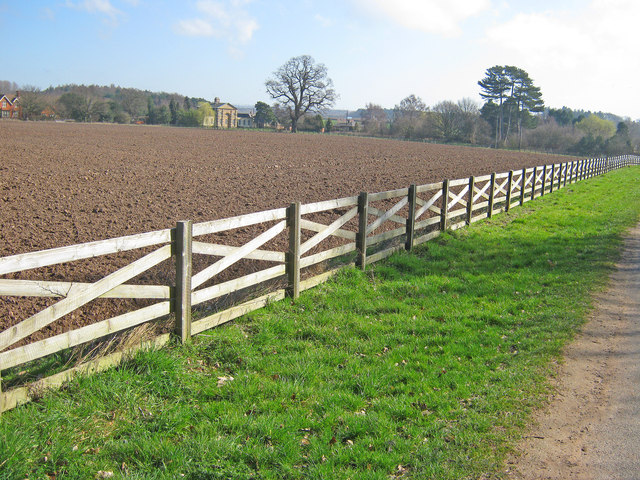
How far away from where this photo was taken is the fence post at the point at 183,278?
5.52 metres

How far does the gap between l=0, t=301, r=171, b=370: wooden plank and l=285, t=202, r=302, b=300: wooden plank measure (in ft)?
7.21

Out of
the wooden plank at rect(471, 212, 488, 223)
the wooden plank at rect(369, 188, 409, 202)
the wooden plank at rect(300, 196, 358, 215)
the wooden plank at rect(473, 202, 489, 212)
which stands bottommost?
the wooden plank at rect(471, 212, 488, 223)

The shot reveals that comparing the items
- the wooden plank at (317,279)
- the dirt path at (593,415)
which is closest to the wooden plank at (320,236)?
the wooden plank at (317,279)

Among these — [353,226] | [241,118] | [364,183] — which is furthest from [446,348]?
[241,118]

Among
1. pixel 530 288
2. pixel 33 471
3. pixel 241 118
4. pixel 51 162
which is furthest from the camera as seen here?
pixel 241 118

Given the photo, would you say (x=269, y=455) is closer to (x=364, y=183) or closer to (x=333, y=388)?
(x=333, y=388)

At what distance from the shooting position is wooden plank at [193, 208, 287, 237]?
19.1ft

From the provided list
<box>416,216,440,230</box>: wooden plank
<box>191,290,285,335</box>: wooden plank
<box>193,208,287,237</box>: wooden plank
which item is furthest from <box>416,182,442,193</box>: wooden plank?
<box>191,290,285,335</box>: wooden plank

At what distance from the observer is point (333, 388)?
5.02m

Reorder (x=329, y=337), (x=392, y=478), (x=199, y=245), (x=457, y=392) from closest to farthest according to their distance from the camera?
(x=392, y=478) < (x=457, y=392) < (x=199, y=245) < (x=329, y=337)

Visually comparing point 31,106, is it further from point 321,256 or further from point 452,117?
point 321,256

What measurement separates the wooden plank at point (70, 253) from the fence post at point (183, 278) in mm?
140

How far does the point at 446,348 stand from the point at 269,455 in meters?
2.85

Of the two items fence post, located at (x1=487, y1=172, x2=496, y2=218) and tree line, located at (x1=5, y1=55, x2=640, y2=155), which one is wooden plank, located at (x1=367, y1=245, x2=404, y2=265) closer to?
fence post, located at (x1=487, y1=172, x2=496, y2=218)
